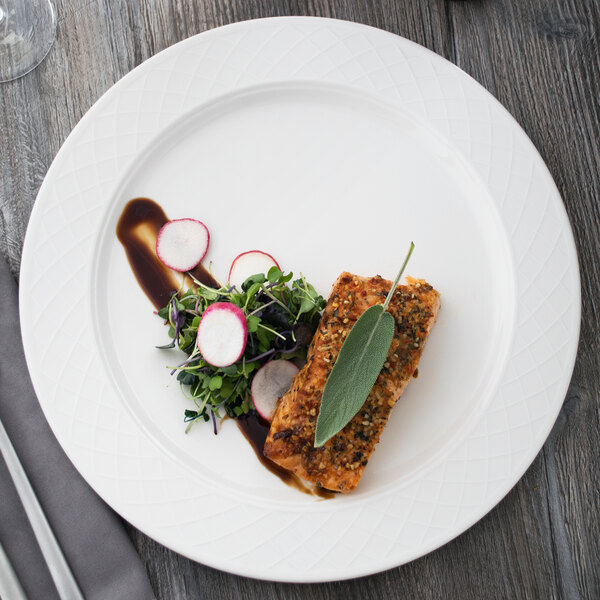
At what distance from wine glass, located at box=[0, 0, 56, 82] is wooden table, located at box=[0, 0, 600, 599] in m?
0.05

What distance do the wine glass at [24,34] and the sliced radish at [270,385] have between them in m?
2.29

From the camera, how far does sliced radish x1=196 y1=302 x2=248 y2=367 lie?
298 cm

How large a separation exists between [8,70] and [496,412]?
3.45 meters

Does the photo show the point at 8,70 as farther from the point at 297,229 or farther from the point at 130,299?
the point at 297,229

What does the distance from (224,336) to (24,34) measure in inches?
85.1

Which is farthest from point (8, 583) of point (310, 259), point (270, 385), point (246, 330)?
point (310, 259)

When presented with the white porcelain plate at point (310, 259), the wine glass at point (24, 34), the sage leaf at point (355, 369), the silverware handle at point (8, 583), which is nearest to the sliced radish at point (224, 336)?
the white porcelain plate at point (310, 259)

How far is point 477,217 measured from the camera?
333 centimetres

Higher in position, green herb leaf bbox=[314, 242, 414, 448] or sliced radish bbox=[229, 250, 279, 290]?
sliced radish bbox=[229, 250, 279, 290]

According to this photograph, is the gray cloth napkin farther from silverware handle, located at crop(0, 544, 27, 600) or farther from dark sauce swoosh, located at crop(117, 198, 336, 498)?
dark sauce swoosh, located at crop(117, 198, 336, 498)

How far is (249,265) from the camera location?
3.22 meters

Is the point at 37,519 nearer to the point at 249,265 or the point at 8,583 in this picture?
the point at 8,583

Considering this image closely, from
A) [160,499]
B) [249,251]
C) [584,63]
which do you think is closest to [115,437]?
[160,499]

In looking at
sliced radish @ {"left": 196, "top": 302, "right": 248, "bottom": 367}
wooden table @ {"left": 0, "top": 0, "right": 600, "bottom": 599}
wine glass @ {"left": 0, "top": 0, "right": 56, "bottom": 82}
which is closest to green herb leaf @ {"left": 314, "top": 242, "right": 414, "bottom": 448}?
sliced radish @ {"left": 196, "top": 302, "right": 248, "bottom": 367}
